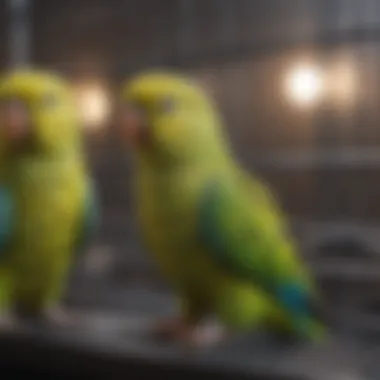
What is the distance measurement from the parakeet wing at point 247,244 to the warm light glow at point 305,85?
89 millimetres

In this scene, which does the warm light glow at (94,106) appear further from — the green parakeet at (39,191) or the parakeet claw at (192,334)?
the parakeet claw at (192,334)

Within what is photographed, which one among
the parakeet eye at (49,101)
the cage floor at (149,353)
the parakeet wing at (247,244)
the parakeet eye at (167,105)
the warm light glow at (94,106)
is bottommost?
the cage floor at (149,353)

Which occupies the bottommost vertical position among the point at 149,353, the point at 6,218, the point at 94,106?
the point at 149,353

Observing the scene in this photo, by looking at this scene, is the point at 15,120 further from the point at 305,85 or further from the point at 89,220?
the point at 305,85

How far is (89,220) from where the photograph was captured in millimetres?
679

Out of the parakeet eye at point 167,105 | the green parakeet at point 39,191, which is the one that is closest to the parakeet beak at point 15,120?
the green parakeet at point 39,191

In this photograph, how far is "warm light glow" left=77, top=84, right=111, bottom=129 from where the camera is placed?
0.71 metres

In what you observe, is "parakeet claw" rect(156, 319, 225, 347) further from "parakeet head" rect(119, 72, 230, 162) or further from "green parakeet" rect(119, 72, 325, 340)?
"parakeet head" rect(119, 72, 230, 162)

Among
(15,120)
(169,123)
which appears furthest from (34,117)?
(169,123)

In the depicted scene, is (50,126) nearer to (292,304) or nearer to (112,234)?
(112,234)

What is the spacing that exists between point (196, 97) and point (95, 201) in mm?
139

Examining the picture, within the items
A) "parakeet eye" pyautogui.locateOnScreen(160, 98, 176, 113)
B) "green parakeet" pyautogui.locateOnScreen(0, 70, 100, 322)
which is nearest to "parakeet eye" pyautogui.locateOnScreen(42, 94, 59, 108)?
"green parakeet" pyautogui.locateOnScreen(0, 70, 100, 322)

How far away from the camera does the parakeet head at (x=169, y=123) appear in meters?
0.59

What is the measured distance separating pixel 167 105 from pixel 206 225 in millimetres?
92
